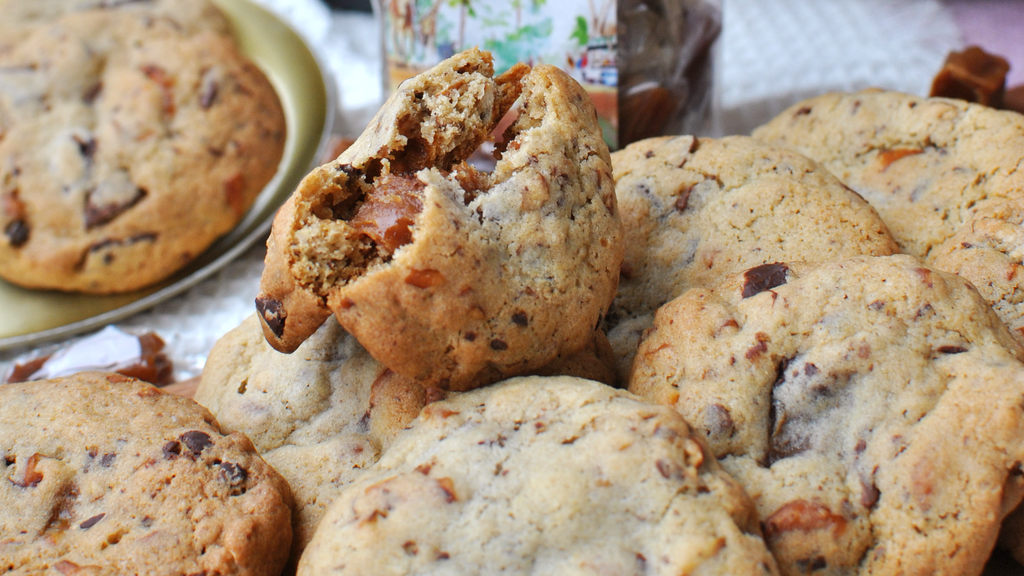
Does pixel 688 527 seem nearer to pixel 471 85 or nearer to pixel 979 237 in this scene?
pixel 471 85

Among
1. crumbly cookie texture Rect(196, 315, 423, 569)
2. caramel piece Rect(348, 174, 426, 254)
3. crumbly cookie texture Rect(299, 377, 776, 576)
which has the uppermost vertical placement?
caramel piece Rect(348, 174, 426, 254)

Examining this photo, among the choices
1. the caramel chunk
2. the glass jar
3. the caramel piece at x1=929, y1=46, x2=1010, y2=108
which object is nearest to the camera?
the caramel chunk

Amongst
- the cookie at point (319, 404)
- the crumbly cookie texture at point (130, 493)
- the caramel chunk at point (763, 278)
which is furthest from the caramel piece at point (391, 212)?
the caramel chunk at point (763, 278)

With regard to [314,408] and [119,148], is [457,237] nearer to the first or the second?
[314,408]

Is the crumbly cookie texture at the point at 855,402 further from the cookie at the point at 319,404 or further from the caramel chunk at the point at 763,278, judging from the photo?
the cookie at the point at 319,404

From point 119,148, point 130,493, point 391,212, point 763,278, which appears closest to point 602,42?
point 763,278

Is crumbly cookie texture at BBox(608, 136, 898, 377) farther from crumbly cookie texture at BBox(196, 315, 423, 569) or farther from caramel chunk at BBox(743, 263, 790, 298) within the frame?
crumbly cookie texture at BBox(196, 315, 423, 569)

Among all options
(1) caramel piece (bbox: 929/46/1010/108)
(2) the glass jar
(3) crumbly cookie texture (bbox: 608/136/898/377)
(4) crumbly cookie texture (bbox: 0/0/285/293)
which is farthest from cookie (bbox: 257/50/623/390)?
(1) caramel piece (bbox: 929/46/1010/108)
